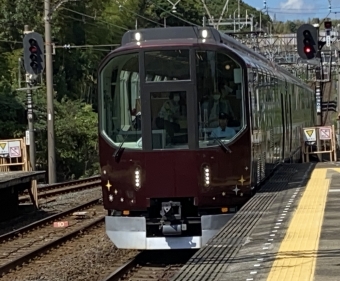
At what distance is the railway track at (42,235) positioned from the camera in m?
12.9

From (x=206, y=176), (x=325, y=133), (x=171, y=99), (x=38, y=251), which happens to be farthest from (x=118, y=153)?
(x=325, y=133)

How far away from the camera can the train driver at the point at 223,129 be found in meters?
11.6

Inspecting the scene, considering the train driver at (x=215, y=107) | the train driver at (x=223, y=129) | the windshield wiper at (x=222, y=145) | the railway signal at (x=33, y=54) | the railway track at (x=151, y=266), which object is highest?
the railway signal at (x=33, y=54)

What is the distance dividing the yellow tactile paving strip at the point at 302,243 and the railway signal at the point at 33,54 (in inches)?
643

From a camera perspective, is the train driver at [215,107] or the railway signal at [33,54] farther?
the railway signal at [33,54]

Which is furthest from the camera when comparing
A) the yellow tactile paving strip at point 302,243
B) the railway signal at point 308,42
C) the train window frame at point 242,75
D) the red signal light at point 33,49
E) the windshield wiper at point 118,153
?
the red signal light at point 33,49

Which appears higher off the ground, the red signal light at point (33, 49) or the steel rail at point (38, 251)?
the red signal light at point (33, 49)

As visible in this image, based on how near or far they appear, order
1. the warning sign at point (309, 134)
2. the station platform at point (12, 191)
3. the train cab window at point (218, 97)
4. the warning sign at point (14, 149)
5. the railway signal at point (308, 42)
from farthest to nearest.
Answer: the warning sign at point (309, 134) → the railway signal at point (308, 42) → the warning sign at point (14, 149) → the station platform at point (12, 191) → the train cab window at point (218, 97)

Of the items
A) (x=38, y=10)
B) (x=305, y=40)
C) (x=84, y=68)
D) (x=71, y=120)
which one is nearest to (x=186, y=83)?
(x=305, y=40)

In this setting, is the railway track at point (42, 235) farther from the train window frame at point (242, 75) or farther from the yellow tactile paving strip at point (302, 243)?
the yellow tactile paving strip at point (302, 243)

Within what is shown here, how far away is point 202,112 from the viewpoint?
1154 centimetres

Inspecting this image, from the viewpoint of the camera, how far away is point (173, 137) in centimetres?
1144

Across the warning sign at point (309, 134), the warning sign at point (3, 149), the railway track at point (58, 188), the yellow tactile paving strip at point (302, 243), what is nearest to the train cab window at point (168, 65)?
the yellow tactile paving strip at point (302, 243)

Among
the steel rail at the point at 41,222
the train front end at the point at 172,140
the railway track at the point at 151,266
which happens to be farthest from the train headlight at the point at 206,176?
the steel rail at the point at 41,222
